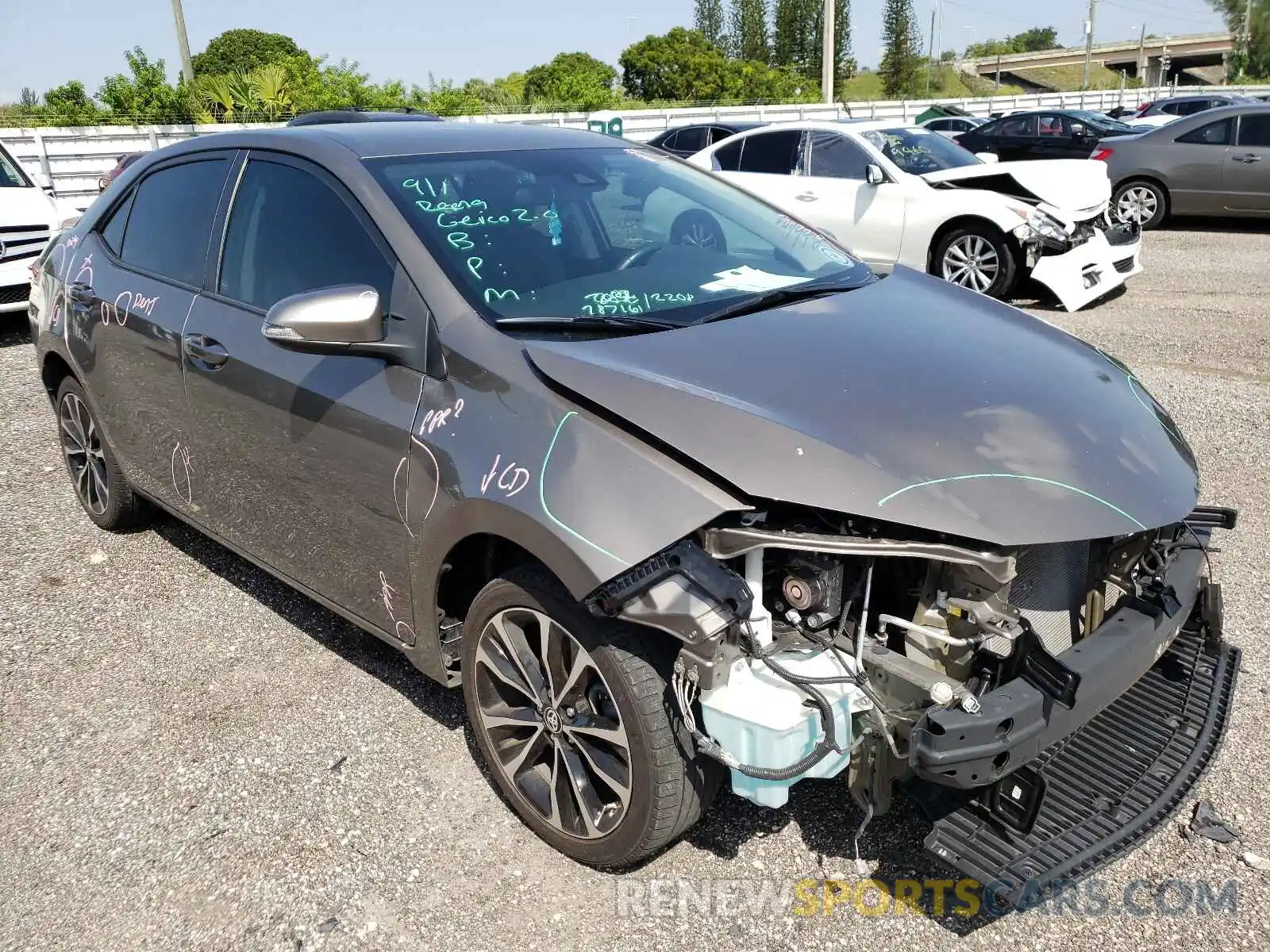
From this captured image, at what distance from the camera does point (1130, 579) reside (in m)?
2.59

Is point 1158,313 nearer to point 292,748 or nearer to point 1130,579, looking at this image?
point 1130,579

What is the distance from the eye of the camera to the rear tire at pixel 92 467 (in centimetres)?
467

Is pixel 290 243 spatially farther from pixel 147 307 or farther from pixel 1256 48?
pixel 1256 48

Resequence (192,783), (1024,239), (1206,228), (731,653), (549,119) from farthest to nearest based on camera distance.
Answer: (549,119) → (1206,228) → (1024,239) → (192,783) → (731,653)

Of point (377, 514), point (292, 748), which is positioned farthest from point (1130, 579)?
point (292, 748)

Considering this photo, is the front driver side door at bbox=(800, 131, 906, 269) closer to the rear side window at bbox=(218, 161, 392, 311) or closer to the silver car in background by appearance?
the silver car in background

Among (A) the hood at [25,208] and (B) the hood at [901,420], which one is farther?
(A) the hood at [25,208]

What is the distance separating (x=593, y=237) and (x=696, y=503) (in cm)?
130

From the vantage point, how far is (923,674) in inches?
88.7

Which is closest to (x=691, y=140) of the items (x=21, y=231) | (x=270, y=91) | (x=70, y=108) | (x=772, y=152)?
(x=772, y=152)

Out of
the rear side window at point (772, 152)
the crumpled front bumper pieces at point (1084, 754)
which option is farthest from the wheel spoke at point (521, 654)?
the rear side window at point (772, 152)

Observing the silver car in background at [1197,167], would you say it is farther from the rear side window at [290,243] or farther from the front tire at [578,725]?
the front tire at [578,725]

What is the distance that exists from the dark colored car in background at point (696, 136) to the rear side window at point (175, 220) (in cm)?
1055

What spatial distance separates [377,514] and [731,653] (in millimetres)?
1198
